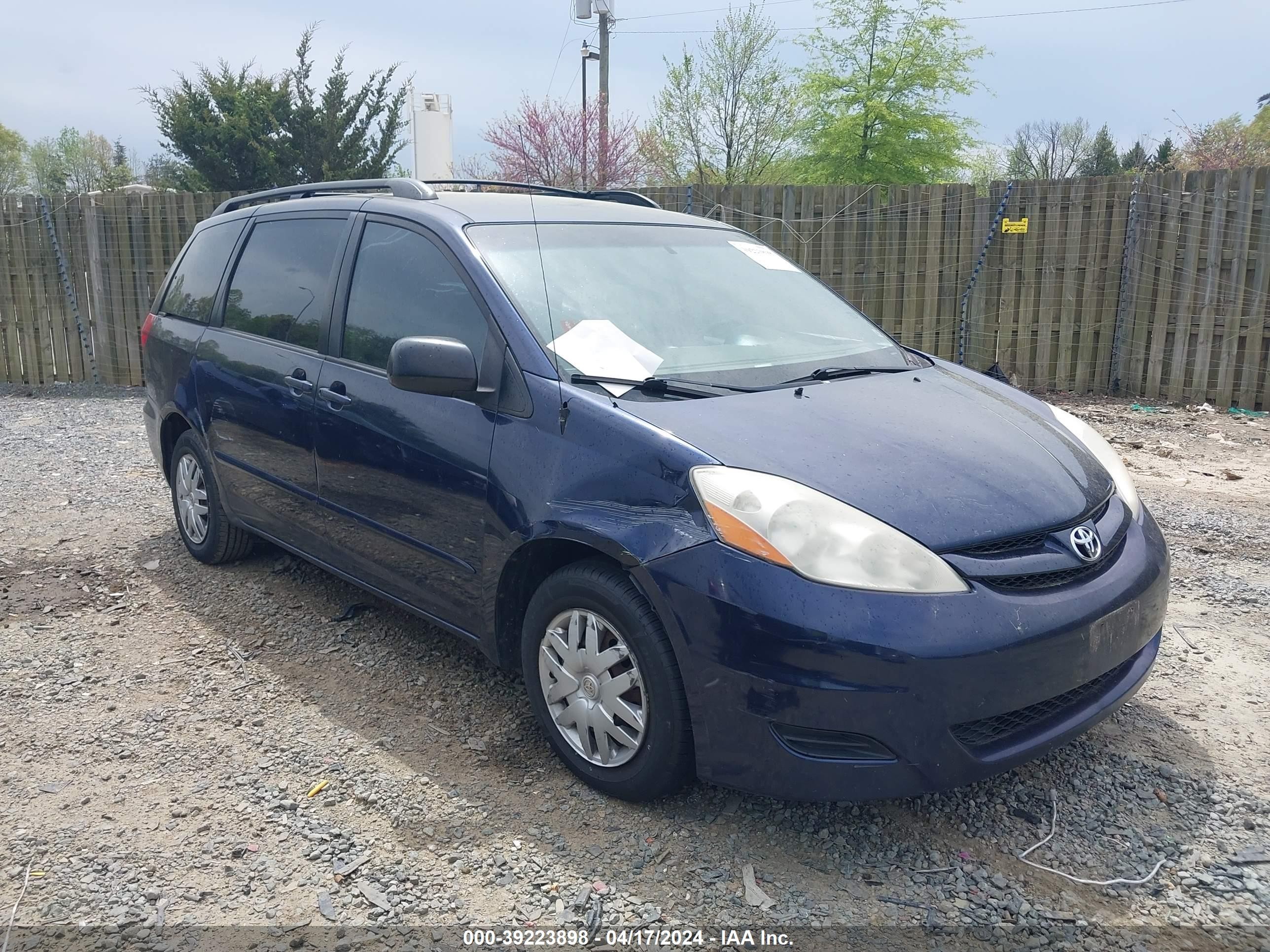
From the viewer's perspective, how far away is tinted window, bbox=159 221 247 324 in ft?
16.0

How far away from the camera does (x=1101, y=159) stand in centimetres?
4875

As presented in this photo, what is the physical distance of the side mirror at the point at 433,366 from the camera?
122 inches

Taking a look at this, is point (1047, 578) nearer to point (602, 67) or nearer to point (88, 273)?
point (88, 273)

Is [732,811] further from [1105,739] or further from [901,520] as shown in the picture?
[1105,739]

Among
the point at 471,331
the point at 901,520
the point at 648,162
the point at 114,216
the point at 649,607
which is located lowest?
the point at 649,607

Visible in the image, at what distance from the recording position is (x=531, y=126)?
31.6 m

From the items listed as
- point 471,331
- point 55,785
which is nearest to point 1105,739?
point 471,331

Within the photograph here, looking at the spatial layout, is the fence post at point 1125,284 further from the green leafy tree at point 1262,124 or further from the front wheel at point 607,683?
the green leafy tree at point 1262,124

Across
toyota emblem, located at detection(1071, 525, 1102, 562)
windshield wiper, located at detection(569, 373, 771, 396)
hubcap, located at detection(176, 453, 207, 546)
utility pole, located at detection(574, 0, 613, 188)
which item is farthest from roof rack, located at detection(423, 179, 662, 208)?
utility pole, located at detection(574, 0, 613, 188)

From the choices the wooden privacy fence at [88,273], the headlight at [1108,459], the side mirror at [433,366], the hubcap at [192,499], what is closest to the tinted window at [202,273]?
the hubcap at [192,499]

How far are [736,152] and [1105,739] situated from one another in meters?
27.5

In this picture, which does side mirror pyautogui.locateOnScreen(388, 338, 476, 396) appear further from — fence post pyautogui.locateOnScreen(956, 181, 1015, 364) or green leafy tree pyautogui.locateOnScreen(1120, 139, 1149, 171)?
green leafy tree pyautogui.locateOnScreen(1120, 139, 1149, 171)

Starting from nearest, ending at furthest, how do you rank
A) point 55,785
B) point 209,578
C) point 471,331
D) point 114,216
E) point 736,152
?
1. point 55,785
2. point 471,331
3. point 209,578
4. point 114,216
5. point 736,152

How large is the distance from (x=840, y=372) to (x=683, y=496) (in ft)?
3.54
